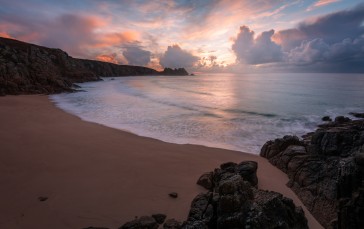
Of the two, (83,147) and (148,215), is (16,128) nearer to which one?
(83,147)

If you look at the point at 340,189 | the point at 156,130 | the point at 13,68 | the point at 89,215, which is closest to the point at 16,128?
the point at 156,130

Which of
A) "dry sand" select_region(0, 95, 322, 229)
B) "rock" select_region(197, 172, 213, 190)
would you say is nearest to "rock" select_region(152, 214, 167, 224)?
"dry sand" select_region(0, 95, 322, 229)

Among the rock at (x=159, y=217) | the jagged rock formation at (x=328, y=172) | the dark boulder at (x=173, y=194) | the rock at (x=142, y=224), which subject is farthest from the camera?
the dark boulder at (x=173, y=194)

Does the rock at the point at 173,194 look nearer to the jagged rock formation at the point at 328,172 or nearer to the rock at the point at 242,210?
the rock at the point at 242,210

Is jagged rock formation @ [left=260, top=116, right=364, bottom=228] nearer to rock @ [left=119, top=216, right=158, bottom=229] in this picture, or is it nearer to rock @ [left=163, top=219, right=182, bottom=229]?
rock @ [left=163, top=219, right=182, bottom=229]

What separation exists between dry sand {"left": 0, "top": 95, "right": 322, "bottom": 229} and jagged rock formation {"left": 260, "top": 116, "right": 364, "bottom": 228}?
1.29 ft

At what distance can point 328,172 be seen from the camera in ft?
22.9

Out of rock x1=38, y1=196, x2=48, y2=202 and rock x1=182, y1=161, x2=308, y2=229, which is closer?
rock x1=182, y1=161, x2=308, y2=229

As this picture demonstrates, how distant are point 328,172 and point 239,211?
4368mm

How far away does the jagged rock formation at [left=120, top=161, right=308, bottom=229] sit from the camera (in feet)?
13.6

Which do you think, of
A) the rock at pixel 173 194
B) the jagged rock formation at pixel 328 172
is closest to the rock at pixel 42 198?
the rock at pixel 173 194

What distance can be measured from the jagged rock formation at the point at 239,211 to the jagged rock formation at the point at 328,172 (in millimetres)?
975

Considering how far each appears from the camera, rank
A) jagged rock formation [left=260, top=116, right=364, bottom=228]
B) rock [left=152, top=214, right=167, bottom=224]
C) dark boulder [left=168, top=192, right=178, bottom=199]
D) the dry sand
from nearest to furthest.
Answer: jagged rock formation [left=260, top=116, right=364, bottom=228]
rock [left=152, top=214, right=167, bottom=224]
the dry sand
dark boulder [left=168, top=192, right=178, bottom=199]

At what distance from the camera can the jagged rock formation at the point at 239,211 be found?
4160 millimetres
